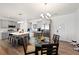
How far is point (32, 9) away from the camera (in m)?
1.71

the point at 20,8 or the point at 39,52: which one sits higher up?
the point at 20,8

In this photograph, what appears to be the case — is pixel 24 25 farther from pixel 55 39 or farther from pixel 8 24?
pixel 55 39

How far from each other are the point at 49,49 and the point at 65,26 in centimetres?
51

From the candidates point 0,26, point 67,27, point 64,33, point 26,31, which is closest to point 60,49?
point 64,33

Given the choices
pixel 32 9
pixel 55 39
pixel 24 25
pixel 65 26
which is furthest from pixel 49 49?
pixel 32 9

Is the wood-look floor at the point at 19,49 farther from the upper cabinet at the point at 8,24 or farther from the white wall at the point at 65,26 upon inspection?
the upper cabinet at the point at 8,24

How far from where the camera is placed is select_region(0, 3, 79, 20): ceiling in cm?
166

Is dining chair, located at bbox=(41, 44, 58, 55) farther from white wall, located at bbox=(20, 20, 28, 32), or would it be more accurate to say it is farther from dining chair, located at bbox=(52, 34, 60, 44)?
white wall, located at bbox=(20, 20, 28, 32)

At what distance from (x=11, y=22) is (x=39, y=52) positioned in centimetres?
74

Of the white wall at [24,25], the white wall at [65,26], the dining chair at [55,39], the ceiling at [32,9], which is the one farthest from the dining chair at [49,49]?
the ceiling at [32,9]

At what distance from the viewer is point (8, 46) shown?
1742 mm

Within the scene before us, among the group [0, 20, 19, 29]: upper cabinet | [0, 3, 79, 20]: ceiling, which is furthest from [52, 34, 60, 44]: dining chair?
[0, 20, 19, 29]: upper cabinet

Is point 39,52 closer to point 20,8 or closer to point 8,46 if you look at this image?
point 8,46

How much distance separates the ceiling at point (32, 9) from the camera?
5.45 ft
